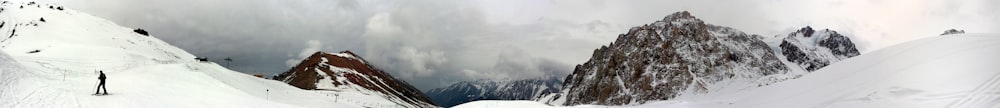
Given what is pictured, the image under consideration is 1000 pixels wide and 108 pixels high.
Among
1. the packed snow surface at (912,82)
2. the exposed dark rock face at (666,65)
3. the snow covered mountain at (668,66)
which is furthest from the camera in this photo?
the exposed dark rock face at (666,65)

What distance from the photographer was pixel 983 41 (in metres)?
25.8

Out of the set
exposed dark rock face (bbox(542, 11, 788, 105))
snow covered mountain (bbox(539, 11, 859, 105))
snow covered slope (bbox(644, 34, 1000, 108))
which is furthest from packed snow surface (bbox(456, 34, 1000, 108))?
snow covered mountain (bbox(539, 11, 859, 105))

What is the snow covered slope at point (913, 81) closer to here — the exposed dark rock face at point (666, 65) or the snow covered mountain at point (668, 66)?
→ the exposed dark rock face at point (666, 65)

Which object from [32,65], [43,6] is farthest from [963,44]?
[43,6]

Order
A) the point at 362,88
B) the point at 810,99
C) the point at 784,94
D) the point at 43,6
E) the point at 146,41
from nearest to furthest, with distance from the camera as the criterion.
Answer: the point at 810,99
the point at 784,94
the point at 146,41
the point at 43,6
the point at 362,88

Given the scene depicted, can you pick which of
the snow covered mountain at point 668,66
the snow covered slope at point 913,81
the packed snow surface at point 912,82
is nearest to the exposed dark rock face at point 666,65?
the snow covered mountain at point 668,66

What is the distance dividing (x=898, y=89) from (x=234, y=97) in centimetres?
3127

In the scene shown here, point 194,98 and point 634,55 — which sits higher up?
point 634,55

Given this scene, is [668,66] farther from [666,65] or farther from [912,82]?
[912,82]

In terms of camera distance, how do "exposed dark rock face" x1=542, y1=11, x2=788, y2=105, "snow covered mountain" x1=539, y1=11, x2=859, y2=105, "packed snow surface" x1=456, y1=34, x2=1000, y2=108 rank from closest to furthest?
"packed snow surface" x1=456, y1=34, x2=1000, y2=108 → "snow covered mountain" x1=539, y1=11, x2=859, y2=105 → "exposed dark rock face" x1=542, y1=11, x2=788, y2=105

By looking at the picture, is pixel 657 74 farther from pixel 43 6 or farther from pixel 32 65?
pixel 43 6

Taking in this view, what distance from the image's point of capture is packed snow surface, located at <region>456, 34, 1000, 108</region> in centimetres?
1861

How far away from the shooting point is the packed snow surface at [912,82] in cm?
1861

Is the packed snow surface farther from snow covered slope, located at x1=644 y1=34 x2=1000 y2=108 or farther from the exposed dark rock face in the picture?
the exposed dark rock face
